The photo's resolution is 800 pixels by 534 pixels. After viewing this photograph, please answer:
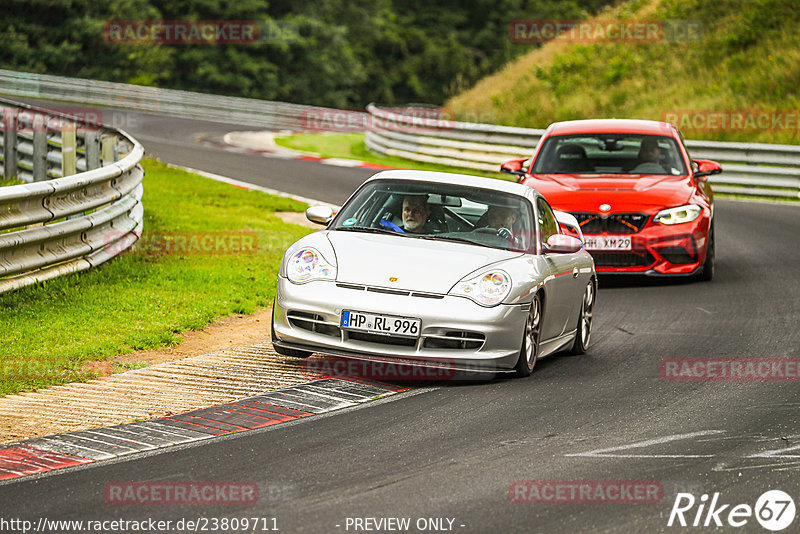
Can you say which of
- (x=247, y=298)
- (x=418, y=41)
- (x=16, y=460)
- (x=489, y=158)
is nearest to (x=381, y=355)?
(x=16, y=460)

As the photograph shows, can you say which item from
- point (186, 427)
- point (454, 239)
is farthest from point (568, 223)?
point (186, 427)

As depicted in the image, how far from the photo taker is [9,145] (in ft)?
58.6

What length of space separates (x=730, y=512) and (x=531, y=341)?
10.5 ft

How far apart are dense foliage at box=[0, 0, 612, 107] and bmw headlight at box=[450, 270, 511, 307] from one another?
36877 millimetres

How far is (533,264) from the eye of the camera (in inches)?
337

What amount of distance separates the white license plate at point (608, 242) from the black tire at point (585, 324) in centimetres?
272

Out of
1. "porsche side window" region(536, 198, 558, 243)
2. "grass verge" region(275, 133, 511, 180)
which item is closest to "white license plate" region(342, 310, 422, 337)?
"porsche side window" region(536, 198, 558, 243)

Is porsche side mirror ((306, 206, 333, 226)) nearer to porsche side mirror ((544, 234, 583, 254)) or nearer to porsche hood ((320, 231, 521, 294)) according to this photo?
porsche hood ((320, 231, 521, 294))

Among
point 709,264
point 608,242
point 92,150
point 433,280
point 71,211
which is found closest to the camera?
point 433,280

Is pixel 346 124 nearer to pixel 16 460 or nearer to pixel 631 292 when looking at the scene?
pixel 631 292

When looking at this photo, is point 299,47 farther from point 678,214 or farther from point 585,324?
point 585,324

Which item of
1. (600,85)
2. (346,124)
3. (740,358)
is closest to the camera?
(740,358)

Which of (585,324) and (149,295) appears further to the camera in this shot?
(149,295)

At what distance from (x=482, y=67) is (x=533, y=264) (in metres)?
64.3
